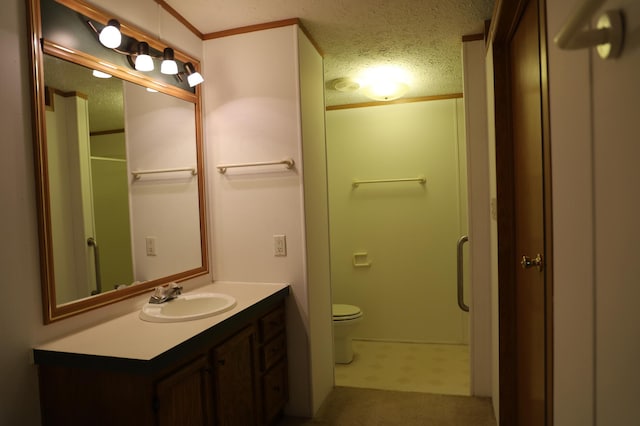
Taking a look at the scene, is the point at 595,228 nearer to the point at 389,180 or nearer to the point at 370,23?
the point at 370,23

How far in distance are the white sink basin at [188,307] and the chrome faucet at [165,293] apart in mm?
21

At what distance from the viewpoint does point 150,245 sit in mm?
2064

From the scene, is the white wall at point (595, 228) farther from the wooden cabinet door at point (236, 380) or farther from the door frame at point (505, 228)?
the wooden cabinet door at point (236, 380)

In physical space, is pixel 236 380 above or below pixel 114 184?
below

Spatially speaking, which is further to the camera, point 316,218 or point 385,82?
point 385,82

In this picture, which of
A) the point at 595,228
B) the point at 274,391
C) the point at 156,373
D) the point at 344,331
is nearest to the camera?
the point at 595,228

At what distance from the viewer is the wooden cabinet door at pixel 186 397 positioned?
140 centimetres

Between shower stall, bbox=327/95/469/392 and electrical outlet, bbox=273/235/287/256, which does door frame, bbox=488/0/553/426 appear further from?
shower stall, bbox=327/95/469/392

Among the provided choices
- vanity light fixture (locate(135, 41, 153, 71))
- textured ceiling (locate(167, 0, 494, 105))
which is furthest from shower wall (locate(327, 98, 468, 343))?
vanity light fixture (locate(135, 41, 153, 71))

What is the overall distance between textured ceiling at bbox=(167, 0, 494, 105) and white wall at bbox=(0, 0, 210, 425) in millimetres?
934

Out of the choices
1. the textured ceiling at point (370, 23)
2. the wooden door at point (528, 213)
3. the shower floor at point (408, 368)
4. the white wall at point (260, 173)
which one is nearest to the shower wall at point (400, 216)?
the shower floor at point (408, 368)

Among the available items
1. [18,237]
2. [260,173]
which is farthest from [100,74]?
[260,173]

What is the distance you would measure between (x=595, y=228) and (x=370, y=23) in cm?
192

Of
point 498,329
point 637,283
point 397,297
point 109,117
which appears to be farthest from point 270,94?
point 397,297
